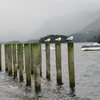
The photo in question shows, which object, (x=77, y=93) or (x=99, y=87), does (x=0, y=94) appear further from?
(x=99, y=87)

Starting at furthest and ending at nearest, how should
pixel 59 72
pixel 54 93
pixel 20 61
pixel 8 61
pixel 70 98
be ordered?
1. pixel 8 61
2. pixel 20 61
3. pixel 59 72
4. pixel 54 93
5. pixel 70 98

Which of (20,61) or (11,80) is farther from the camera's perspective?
(11,80)

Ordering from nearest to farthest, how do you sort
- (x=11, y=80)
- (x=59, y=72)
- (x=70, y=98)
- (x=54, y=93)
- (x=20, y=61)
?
(x=70, y=98) < (x=54, y=93) < (x=59, y=72) < (x=20, y=61) < (x=11, y=80)

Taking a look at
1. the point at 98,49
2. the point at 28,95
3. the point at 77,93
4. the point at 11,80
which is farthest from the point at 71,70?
the point at 98,49

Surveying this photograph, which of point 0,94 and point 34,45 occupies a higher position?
point 34,45

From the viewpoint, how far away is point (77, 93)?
24438mm

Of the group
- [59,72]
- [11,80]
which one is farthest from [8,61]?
[59,72]

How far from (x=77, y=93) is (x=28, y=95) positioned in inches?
143

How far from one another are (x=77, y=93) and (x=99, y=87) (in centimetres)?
426

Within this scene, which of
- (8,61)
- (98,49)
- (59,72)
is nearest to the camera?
(59,72)

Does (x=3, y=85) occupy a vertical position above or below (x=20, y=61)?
below

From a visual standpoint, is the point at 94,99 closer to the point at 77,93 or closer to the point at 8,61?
the point at 77,93

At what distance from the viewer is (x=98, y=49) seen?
105562mm

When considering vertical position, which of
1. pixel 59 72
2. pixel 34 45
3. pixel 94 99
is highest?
pixel 34 45
